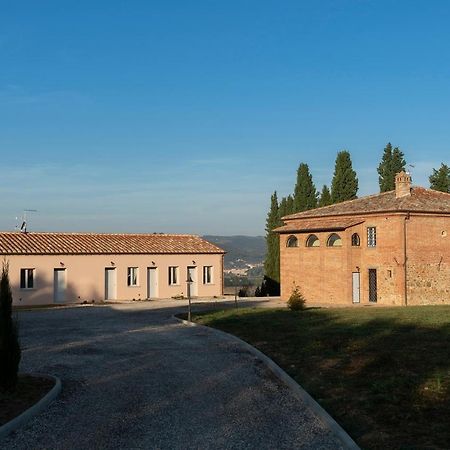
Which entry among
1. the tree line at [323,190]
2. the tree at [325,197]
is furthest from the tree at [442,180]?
the tree at [325,197]

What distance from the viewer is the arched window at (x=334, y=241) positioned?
36812 millimetres

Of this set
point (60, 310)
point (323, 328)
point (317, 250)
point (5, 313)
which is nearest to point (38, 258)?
point (60, 310)

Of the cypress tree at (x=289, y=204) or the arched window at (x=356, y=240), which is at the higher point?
the cypress tree at (x=289, y=204)

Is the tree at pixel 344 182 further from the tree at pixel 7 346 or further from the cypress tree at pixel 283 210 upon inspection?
the tree at pixel 7 346

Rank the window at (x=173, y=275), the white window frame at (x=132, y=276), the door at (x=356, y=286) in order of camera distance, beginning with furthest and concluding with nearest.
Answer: the window at (x=173, y=275), the white window frame at (x=132, y=276), the door at (x=356, y=286)

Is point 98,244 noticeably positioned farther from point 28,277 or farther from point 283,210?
point 283,210

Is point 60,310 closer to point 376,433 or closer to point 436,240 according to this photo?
point 436,240

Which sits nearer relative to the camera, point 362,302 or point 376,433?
point 376,433

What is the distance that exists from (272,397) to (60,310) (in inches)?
1001

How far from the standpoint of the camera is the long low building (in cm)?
3806

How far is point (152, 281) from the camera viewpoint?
43375 mm

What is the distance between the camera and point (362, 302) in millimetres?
36250

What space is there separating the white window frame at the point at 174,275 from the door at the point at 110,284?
4573 millimetres

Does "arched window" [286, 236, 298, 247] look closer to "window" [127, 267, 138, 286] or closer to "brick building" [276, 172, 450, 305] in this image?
"brick building" [276, 172, 450, 305]
